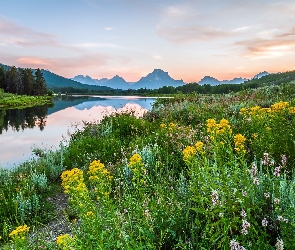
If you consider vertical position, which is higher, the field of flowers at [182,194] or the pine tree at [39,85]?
the pine tree at [39,85]

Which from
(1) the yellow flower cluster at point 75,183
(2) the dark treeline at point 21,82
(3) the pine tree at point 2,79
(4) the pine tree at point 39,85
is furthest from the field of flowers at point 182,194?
(4) the pine tree at point 39,85

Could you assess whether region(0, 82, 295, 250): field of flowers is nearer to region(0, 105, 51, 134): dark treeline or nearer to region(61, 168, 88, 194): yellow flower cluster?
region(61, 168, 88, 194): yellow flower cluster

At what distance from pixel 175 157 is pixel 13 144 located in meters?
17.0

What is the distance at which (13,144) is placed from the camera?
21.4 meters

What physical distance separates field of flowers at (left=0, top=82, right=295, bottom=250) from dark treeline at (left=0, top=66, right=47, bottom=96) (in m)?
110

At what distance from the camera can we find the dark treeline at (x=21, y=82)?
110562 mm

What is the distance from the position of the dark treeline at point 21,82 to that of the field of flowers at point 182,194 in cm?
11037

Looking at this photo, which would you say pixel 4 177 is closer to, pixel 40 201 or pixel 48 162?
pixel 48 162

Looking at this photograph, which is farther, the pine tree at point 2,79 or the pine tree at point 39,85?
the pine tree at point 39,85

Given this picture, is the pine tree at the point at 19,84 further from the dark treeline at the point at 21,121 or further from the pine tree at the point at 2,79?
the dark treeline at the point at 21,121

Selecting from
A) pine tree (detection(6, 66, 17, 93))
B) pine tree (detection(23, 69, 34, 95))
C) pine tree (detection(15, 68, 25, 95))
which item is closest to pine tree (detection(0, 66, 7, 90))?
pine tree (detection(6, 66, 17, 93))

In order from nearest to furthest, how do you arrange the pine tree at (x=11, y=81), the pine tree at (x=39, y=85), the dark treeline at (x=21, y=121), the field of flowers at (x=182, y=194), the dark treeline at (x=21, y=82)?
the field of flowers at (x=182, y=194)
the dark treeline at (x=21, y=121)
the pine tree at (x=11, y=81)
the dark treeline at (x=21, y=82)
the pine tree at (x=39, y=85)

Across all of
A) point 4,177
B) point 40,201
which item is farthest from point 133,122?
point 40,201

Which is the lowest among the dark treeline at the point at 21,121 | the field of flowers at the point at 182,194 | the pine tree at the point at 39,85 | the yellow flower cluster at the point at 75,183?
the dark treeline at the point at 21,121
